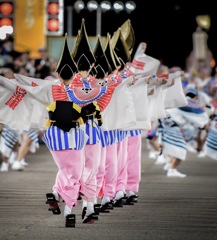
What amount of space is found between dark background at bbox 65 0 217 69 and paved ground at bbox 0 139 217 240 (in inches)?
2219

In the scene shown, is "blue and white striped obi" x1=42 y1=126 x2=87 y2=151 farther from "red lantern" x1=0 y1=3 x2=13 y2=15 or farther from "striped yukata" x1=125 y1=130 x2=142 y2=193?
"red lantern" x1=0 y1=3 x2=13 y2=15

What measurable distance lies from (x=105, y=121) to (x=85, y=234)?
2.86m

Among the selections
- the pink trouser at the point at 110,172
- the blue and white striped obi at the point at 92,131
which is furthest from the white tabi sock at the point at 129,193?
the blue and white striped obi at the point at 92,131

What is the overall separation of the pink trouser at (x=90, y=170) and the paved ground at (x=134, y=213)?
0.39 metres

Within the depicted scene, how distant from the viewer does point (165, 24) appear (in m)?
97.2

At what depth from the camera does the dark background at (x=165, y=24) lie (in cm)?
8169

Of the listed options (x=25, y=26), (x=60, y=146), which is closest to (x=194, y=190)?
(x=60, y=146)

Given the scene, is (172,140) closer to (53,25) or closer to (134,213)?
(134,213)

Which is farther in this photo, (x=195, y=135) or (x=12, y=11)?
(x=12, y=11)

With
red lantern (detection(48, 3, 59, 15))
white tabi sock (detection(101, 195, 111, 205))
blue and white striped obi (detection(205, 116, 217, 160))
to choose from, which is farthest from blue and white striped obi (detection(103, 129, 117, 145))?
red lantern (detection(48, 3, 59, 15))

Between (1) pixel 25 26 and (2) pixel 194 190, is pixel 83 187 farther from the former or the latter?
(1) pixel 25 26

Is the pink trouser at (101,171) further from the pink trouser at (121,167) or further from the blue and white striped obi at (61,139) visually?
the blue and white striped obi at (61,139)

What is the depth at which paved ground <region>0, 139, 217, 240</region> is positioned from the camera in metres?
12.8

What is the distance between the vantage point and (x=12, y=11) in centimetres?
3672
